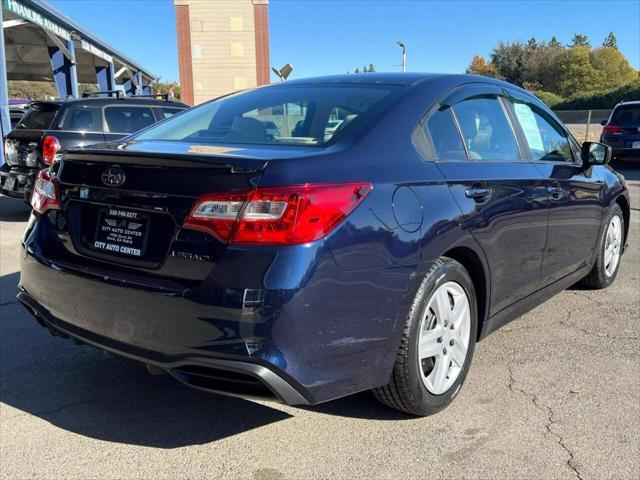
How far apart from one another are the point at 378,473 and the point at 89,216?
1.69 metres

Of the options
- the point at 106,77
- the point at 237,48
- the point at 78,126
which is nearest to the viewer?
the point at 78,126

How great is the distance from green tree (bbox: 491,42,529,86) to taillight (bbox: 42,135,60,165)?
69888 mm

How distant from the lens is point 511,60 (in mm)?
72500

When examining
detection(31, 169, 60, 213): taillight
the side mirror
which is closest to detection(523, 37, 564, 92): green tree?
the side mirror

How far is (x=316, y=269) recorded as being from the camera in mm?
2260

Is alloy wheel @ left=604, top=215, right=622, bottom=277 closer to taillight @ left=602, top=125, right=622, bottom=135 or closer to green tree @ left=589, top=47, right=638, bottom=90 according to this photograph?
taillight @ left=602, top=125, right=622, bottom=135

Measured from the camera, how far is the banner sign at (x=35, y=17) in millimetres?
13811

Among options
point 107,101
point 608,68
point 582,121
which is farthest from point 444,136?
point 608,68

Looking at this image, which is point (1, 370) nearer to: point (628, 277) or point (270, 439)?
point (270, 439)

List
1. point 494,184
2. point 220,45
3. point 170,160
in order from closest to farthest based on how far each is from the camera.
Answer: point 170,160 < point 494,184 < point 220,45

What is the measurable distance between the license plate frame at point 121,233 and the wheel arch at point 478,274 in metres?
1.43

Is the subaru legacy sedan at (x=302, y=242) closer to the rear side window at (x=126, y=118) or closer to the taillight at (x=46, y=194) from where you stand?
the taillight at (x=46, y=194)

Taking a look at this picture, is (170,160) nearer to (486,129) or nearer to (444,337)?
(444,337)

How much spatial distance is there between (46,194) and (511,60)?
7668 centimetres
